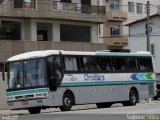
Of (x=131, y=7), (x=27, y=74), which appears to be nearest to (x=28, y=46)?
(x=27, y=74)

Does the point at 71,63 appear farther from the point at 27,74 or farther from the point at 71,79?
the point at 27,74

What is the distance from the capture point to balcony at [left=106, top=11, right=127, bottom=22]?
65625mm

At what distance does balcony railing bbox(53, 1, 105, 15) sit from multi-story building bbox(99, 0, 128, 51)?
11629mm

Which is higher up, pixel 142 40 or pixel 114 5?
pixel 114 5

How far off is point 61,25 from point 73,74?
20.8m

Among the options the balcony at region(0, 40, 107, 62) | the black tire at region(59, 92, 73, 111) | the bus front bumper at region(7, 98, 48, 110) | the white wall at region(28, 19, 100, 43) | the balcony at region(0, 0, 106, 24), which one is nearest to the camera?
the bus front bumper at region(7, 98, 48, 110)

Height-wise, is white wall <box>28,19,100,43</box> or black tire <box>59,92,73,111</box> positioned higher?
white wall <box>28,19,100,43</box>

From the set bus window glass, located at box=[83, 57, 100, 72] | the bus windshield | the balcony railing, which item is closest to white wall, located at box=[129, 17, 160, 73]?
the balcony railing

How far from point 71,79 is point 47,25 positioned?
19.6 m

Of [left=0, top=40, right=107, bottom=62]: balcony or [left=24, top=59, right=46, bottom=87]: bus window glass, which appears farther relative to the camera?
[left=0, top=40, right=107, bottom=62]: balcony

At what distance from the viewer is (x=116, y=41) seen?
67.1 metres

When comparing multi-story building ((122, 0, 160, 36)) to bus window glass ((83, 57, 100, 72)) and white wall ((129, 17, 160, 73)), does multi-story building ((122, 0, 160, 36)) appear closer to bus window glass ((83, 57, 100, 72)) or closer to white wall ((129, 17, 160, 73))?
white wall ((129, 17, 160, 73))

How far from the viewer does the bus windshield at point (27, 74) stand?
29.9 metres

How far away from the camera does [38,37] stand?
167 ft
